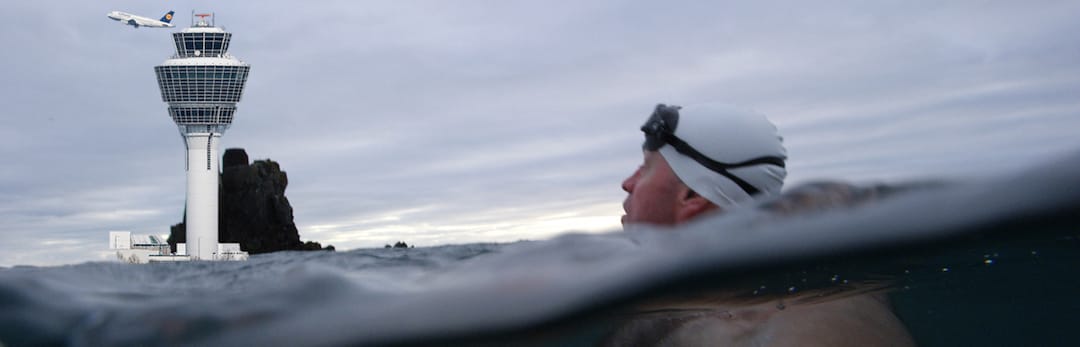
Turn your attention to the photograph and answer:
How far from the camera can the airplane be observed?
3841 inches

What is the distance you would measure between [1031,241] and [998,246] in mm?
152

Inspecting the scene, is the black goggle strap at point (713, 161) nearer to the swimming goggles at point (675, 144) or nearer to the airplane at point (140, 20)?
the swimming goggles at point (675, 144)

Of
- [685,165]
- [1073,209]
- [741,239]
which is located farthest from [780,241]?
[1073,209]

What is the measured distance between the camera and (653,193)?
3809mm

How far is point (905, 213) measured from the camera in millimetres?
4293

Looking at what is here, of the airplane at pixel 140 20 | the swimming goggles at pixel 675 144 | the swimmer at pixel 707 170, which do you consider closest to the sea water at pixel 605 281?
the swimmer at pixel 707 170

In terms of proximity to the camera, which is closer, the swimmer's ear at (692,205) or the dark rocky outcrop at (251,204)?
the swimmer's ear at (692,205)

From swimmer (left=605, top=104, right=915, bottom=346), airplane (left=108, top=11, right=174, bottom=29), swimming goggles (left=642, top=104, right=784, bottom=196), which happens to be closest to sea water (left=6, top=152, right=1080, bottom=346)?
swimmer (left=605, top=104, right=915, bottom=346)

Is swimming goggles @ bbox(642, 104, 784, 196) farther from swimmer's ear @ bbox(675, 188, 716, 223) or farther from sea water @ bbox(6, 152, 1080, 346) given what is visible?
sea water @ bbox(6, 152, 1080, 346)

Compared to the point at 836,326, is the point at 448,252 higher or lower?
higher

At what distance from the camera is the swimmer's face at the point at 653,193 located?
3.78m

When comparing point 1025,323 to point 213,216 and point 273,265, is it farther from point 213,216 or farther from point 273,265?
point 213,216

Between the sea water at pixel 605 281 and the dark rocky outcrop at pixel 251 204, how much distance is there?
10421 centimetres

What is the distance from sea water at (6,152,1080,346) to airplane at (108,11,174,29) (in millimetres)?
98787
